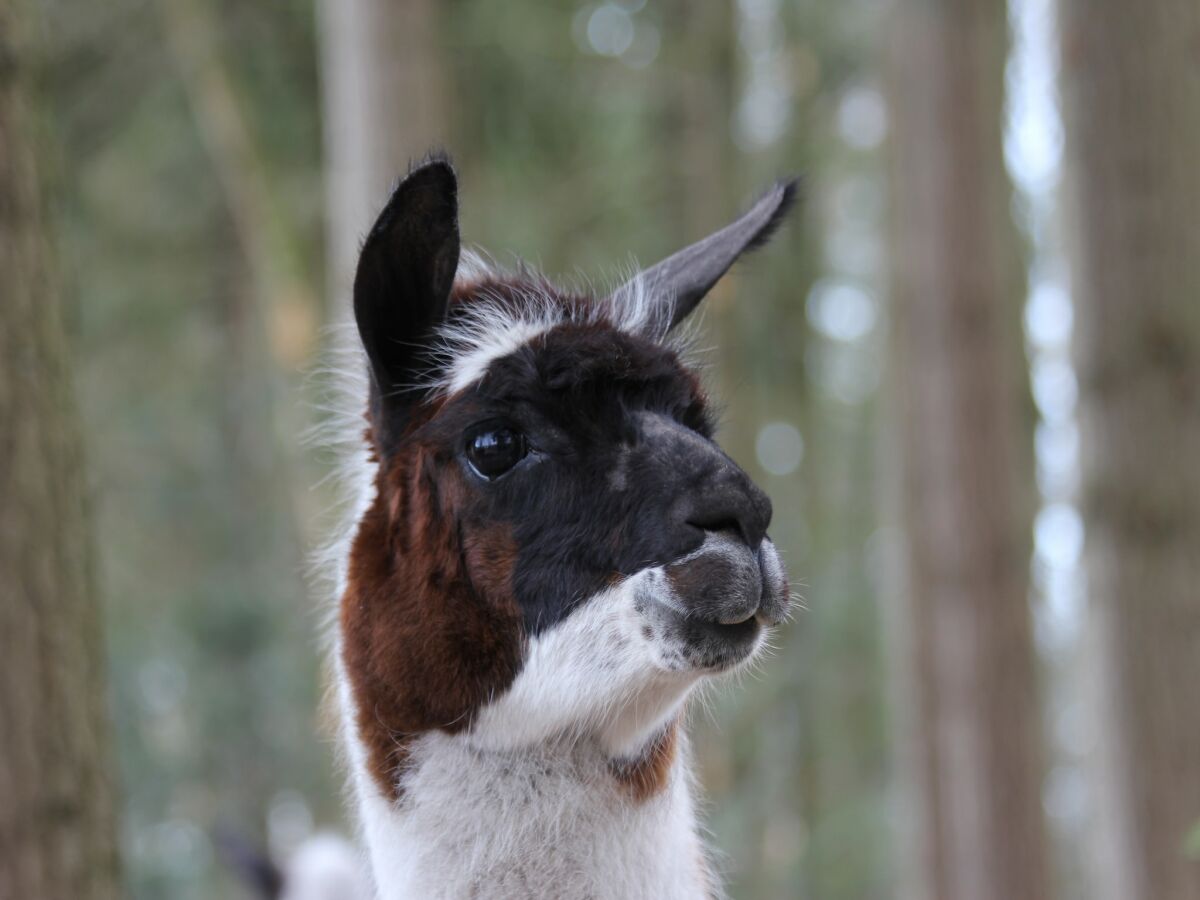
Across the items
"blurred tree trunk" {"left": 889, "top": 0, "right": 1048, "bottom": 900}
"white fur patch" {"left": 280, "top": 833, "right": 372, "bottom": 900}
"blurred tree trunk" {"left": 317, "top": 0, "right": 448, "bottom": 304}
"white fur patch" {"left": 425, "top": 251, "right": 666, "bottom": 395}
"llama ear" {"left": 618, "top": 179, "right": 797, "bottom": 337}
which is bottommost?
"white fur patch" {"left": 280, "top": 833, "right": 372, "bottom": 900}

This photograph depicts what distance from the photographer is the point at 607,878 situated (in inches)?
106

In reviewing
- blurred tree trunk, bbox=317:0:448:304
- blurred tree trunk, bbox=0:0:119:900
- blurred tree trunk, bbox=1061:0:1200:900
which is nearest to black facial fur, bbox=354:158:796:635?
blurred tree trunk, bbox=0:0:119:900

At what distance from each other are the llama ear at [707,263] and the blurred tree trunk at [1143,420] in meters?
2.15

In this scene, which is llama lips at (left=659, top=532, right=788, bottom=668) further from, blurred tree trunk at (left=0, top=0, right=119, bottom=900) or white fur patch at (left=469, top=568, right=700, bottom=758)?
blurred tree trunk at (left=0, top=0, right=119, bottom=900)

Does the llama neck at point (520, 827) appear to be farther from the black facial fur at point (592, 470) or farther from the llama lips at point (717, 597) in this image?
the llama lips at point (717, 597)

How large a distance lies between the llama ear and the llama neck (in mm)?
1066

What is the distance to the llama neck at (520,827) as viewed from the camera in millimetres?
2686

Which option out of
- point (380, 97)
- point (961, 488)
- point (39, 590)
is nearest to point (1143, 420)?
point (961, 488)

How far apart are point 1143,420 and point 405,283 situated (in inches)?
122

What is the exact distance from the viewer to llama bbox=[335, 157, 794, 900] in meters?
2.47

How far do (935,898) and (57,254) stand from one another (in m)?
5.80

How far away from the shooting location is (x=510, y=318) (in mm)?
2977

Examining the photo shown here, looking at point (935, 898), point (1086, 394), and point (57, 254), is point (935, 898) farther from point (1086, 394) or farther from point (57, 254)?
point (57, 254)

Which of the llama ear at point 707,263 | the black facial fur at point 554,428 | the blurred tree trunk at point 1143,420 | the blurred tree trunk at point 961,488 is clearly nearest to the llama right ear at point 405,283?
the black facial fur at point 554,428
